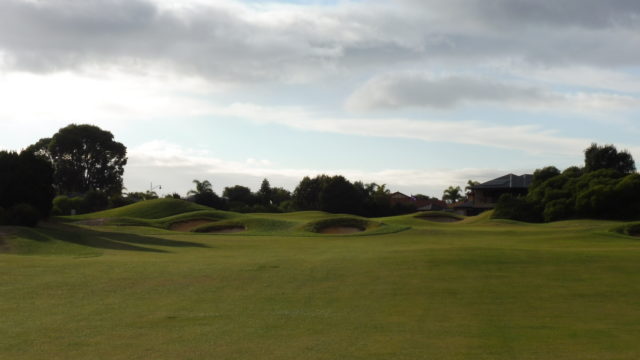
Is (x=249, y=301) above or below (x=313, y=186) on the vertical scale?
below

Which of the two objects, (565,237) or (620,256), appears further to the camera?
(565,237)

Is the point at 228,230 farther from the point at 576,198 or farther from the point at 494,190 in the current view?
the point at 494,190

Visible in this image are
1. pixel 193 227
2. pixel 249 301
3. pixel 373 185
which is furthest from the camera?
pixel 373 185

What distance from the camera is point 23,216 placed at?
1601 inches

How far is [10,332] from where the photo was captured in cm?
1224

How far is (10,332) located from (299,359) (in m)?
5.64

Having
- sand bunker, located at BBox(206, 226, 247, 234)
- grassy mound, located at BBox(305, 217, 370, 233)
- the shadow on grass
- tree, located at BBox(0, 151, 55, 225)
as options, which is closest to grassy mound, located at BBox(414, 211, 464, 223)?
grassy mound, located at BBox(305, 217, 370, 233)

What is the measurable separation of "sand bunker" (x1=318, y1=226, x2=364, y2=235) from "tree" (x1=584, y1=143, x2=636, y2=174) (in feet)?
150

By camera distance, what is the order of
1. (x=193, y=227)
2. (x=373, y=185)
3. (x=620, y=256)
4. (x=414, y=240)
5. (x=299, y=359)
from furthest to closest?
(x=373, y=185) → (x=193, y=227) → (x=414, y=240) → (x=620, y=256) → (x=299, y=359)

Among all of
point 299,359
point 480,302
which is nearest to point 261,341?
point 299,359

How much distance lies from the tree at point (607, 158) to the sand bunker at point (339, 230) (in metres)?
45.7

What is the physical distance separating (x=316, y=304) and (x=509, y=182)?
281 feet

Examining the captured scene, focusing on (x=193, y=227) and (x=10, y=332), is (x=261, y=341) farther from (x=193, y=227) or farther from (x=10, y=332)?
(x=193, y=227)

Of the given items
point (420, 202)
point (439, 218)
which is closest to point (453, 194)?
point (420, 202)
